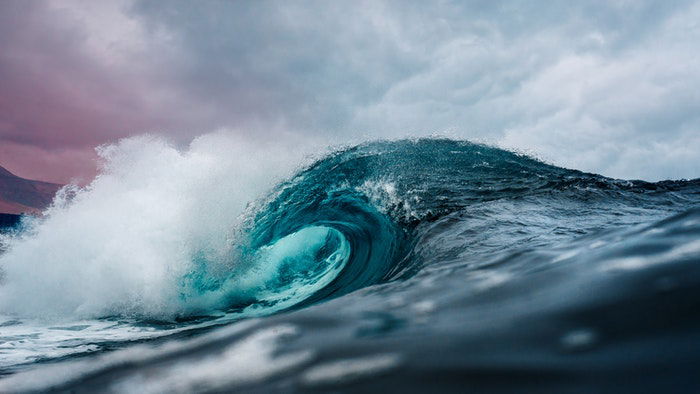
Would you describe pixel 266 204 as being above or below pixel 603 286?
above

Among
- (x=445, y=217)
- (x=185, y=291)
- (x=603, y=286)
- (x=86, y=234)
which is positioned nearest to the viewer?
(x=603, y=286)

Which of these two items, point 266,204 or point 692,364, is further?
point 266,204

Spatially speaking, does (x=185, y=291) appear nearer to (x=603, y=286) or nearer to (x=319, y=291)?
(x=319, y=291)

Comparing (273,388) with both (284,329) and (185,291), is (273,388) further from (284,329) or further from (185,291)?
(185,291)

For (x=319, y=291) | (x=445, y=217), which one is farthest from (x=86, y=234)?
(x=445, y=217)

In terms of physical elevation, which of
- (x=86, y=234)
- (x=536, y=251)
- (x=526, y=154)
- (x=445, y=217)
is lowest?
(x=536, y=251)

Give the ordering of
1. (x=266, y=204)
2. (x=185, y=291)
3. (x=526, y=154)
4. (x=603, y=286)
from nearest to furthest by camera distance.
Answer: (x=603, y=286) → (x=185, y=291) → (x=266, y=204) → (x=526, y=154)

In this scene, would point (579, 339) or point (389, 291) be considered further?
point (389, 291)
